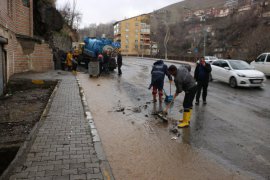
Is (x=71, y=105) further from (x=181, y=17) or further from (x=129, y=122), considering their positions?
(x=181, y=17)

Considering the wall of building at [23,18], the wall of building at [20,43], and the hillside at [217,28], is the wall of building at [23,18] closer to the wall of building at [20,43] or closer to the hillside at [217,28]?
the wall of building at [20,43]

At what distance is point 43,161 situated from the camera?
4.44 meters

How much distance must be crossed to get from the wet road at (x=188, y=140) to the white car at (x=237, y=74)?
347cm

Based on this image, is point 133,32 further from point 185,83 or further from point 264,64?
point 185,83

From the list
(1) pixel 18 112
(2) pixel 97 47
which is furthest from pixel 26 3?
(1) pixel 18 112

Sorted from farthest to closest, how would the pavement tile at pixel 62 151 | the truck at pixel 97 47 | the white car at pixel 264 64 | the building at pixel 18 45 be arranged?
1. the truck at pixel 97 47
2. the white car at pixel 264 64
3. the building at pixel 18 45
4. the pavement tile at pixel 62 151

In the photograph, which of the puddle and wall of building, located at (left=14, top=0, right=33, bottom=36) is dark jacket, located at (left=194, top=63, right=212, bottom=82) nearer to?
the puddle

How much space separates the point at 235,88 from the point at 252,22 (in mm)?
57967

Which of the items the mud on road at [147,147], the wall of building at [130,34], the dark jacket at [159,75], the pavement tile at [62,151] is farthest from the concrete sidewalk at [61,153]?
the wall of building at [130,34]

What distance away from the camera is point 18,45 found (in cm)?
1551

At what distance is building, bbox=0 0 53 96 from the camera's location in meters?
11.9

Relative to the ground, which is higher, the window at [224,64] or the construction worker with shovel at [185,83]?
the window at [224,64]

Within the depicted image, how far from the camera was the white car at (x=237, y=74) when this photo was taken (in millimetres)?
13602

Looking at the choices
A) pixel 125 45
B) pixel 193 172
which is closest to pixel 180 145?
pixel 193 172
